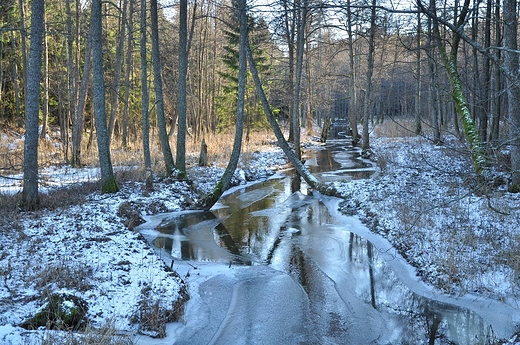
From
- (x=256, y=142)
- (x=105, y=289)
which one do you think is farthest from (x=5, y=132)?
(x=105, y=289)

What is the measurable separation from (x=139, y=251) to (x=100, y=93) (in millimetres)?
5525

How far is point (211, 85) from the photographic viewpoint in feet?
95.7

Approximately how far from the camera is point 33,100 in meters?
8.95

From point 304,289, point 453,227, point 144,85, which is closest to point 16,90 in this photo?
point 144,85

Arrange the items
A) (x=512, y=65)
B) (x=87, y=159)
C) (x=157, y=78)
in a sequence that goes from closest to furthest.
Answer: (x=512, y=65) → (x=157, y=78) → (x=87, y=159)

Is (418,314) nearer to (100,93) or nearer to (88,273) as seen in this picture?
(88,273)

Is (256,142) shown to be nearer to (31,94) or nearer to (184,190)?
(184,190)

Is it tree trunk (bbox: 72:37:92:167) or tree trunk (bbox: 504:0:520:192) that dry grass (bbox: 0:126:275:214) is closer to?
tree trunk (bbox: 72:37:92:167)

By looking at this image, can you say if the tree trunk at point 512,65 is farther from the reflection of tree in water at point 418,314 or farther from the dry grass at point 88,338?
the dry grass at point 88,338

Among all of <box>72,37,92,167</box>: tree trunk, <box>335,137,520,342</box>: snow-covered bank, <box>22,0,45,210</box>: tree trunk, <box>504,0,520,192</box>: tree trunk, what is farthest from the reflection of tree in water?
<box>72,37,92,167</box>: tree trunk

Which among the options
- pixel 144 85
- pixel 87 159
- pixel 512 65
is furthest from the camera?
pixel 87 159

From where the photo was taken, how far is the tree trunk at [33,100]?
873 centimetres

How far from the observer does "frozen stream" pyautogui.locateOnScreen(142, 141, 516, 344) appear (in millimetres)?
5141

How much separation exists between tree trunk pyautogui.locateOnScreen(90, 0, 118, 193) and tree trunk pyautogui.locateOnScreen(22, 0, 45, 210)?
1.87 m
